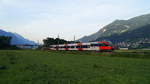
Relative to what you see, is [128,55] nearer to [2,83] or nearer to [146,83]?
[146,83]

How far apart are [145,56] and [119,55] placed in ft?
19.2

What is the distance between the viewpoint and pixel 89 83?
31.6 feet

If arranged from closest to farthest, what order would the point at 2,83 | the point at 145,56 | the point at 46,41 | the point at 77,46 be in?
1. the point at 2,83
2. the point at 145,56
3. the point at 77,46
4. the point at 46,41

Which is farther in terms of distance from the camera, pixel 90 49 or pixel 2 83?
pixel 90 49

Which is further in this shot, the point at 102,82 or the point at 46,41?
the point at 46,41

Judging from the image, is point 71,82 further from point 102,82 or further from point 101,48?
point 101,48

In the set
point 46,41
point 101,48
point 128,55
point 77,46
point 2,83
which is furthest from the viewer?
point 46,41

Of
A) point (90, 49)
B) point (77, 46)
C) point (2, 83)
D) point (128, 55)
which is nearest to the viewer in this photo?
point (2, 83)

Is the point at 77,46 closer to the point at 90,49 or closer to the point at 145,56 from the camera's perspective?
the point at 90,49

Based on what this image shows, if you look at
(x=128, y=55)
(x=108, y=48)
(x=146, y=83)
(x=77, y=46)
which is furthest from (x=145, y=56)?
(x=77, y=46)

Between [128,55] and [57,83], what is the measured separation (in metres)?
28.0

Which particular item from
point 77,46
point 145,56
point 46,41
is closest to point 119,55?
point 145,56

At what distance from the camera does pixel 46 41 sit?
126562 mm

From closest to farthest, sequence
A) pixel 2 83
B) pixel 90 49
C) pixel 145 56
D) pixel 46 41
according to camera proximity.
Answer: pixel 2 83 → pixel 145 56 → pixel 90 49 → pixel 46 41
